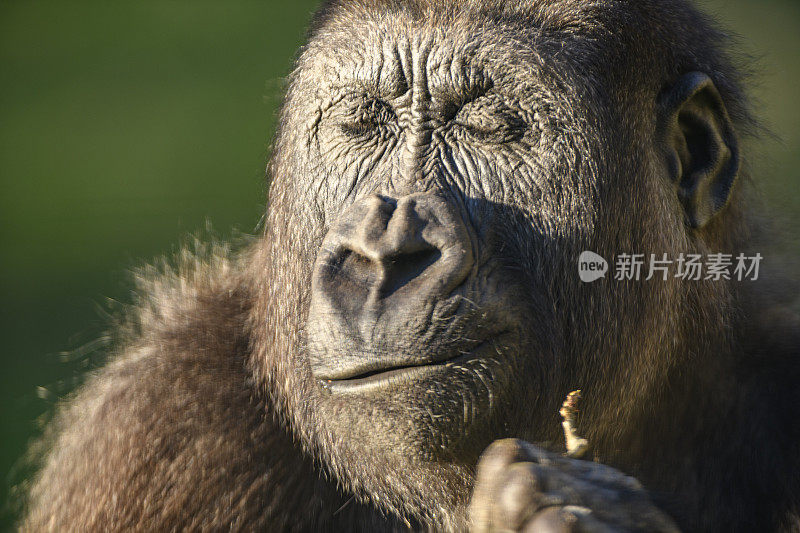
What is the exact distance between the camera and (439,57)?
4.14 m

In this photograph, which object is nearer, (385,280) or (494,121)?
(385,280)

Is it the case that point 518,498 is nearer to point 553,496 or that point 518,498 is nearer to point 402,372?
point 553,496

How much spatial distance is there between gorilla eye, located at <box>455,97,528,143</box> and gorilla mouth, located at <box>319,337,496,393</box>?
2.98 ft

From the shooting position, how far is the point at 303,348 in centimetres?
434

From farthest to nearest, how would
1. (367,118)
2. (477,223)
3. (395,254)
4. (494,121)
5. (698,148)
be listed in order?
1. (698,148)
2. (367,118)
3. (494,121)
4. (477,223)
5. (395,254)

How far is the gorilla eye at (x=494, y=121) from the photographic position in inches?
A: 160

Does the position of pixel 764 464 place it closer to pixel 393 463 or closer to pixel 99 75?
pixel 393 463

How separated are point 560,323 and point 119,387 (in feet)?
8.11

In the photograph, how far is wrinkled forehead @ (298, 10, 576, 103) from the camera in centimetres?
407

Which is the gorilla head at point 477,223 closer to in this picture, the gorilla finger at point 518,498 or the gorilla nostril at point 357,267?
the gorilla nostril at point 357,267

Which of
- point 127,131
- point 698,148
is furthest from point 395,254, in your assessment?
point 127,131

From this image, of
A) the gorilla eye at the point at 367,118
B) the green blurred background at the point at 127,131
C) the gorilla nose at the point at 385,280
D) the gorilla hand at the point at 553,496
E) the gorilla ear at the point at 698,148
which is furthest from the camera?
→ the green blurred background at the point at 127,131

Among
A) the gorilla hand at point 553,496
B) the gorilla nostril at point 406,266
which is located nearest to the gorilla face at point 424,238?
the gorilla nostril at point 406,266

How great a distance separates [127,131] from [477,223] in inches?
405
